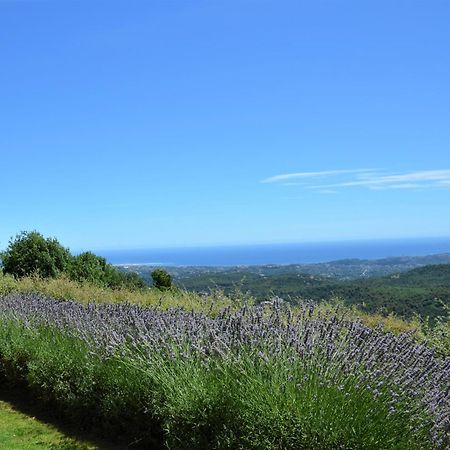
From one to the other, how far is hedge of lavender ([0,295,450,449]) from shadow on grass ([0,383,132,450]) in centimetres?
11

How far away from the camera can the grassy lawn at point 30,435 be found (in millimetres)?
5297

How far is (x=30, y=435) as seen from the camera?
5.71 metres

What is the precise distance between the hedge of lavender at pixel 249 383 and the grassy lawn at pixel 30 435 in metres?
0.24

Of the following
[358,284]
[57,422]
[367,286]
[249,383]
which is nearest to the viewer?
[249,383]

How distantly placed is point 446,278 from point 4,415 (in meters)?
27.2

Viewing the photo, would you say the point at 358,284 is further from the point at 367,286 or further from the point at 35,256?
the point at 35,256

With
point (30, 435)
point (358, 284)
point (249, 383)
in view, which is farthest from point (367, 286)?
point (249, 383)

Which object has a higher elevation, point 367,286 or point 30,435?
point 367,286

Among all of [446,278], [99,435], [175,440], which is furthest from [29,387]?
[446,278]

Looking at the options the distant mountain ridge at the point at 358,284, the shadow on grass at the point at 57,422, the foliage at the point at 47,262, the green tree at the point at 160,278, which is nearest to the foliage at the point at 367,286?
the distant mountain ridge at the point at 358,284

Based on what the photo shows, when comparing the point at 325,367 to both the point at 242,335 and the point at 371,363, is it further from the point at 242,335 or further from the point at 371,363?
the point at 242,335

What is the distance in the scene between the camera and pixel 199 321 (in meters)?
5.52

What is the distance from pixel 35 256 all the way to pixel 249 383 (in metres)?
14.7

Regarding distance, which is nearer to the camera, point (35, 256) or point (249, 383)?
point (249, 383)
